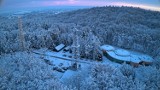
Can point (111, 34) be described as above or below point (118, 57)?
above

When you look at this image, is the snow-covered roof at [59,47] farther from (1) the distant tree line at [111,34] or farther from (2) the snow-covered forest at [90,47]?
(1) the distant tree line at [111,34]

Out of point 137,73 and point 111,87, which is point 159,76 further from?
point 111,87

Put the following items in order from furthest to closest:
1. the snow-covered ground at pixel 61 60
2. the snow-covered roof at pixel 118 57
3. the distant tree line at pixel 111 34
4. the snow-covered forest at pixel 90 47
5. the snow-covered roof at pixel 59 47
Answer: the snow-covered roof at pixel 59 47 < the distant tree line at pixel 111 34 < the snow-covered roof at pixel 118 57 < the snow-covered ground at pixel 61 60 < the snow-covered forest at pixel 90 47

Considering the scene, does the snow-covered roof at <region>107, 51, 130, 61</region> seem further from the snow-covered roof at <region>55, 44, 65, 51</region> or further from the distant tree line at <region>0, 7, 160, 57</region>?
the snow-covered roof at <region>55, 44, 65, 51</region>

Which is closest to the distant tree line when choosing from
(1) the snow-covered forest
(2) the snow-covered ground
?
(1) the snow-covered forest

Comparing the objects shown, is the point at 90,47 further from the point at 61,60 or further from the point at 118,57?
the point at 61,60

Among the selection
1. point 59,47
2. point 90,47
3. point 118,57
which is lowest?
point 118,57

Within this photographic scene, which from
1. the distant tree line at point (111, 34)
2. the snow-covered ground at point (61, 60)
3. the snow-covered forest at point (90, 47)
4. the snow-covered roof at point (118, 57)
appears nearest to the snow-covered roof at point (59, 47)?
the snow-covered ground at point (61, 60)

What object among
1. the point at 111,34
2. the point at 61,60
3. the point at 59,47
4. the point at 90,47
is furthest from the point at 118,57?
the point at 59,47
